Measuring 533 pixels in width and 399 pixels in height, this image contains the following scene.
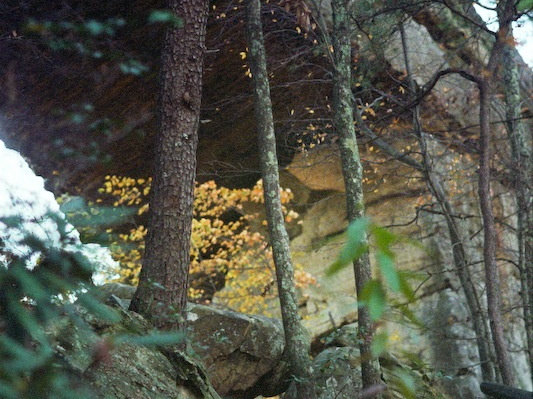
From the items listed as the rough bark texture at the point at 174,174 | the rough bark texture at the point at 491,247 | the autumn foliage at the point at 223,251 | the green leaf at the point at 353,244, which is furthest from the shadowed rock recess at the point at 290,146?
the green leaf at the point at 353,244

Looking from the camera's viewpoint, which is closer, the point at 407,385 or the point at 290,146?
the point at 407,385

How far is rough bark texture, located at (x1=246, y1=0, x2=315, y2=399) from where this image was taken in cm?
605

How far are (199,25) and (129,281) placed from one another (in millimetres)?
6976

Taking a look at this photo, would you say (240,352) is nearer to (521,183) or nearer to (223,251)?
(521,183)

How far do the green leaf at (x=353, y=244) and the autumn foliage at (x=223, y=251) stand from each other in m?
10.1

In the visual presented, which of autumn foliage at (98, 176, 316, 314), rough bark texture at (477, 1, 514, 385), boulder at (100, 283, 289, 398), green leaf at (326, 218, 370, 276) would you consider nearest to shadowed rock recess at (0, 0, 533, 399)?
boulder at (100, 283, 289, 398)

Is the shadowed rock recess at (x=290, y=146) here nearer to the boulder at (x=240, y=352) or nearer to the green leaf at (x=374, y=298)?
the boulder at (x=240, y=352)

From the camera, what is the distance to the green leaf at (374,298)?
583 millimetres

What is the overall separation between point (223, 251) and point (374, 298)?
10.9 m

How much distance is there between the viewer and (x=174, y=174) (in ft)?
16.2

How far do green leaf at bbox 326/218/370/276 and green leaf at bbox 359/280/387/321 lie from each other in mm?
35

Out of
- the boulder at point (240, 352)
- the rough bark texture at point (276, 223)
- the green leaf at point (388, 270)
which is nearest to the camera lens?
the green leaf at point (388, 270)

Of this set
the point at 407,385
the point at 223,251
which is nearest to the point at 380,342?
the point at 407,385

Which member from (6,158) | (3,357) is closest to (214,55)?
(6,158)
